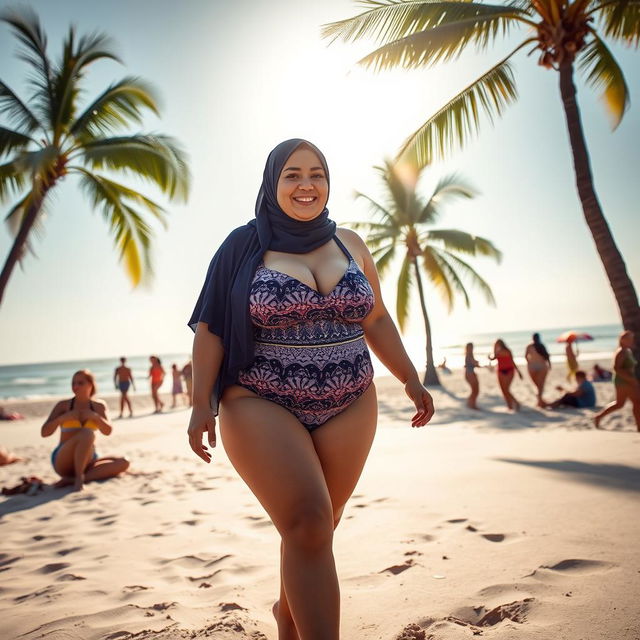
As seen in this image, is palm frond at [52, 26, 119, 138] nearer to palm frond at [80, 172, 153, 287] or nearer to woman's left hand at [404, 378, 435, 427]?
palm frond at [80, 172, 153, 287]

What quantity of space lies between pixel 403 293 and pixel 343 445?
18.2m

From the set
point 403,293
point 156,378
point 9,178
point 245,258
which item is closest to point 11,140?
point 9,178

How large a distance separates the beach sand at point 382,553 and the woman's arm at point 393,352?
3.08ft

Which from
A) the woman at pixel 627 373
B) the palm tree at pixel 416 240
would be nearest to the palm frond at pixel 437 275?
the palm tree at pixel 416 240

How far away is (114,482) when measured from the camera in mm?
6062

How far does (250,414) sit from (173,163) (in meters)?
9.96

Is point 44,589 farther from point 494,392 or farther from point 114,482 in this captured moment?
point 494,392

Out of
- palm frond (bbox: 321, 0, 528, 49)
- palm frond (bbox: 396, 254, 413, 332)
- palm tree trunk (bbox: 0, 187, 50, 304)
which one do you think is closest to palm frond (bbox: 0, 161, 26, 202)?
palm tree trunk (bbox: 0, 187, 50, 304)

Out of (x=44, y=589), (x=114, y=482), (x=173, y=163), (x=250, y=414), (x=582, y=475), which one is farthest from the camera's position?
(x=173, y=163)

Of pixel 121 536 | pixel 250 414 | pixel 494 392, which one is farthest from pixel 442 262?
pixel 250 414

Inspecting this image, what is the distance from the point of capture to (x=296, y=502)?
1.59 m

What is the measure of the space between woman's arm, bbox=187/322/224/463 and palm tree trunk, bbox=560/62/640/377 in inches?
301

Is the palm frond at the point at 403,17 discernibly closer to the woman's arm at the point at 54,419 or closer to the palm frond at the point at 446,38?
the palm frond at the point at 446,38

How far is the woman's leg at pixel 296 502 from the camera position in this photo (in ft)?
5.08
